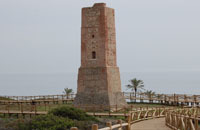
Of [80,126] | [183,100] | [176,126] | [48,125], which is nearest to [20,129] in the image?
[48,125]

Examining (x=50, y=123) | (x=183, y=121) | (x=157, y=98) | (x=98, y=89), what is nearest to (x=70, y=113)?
(x=50, y=123)

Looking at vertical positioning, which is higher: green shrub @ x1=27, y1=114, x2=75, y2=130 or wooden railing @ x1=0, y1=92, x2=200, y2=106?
wooden railing @ x1=0, y1=92, x2=200, y2=106

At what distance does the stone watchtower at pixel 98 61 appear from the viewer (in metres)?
34.8

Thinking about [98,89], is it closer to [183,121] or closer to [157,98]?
[157,98]

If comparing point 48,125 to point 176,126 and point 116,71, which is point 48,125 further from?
point 116,71

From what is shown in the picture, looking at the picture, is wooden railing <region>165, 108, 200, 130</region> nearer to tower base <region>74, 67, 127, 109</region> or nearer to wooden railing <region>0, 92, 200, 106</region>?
tower base <region>74, 67, 127, 109</region>

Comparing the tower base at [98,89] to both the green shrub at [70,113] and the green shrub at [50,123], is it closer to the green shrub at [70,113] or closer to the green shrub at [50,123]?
the green shrub at [70,113]

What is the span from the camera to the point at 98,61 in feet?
115

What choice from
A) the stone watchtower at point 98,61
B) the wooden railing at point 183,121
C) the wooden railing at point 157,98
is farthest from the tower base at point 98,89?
the wooden railing at point 183,121

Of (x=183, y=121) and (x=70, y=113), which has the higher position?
(x=70, y=113)

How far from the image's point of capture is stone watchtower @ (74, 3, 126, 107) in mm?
34844

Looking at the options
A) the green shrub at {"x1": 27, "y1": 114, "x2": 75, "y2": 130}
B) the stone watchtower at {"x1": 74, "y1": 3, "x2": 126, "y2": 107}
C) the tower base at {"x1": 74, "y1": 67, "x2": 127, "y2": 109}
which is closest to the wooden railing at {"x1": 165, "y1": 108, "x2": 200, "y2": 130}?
the green shrub at {"x1": 27, "y1": 114, "x2": 75, "y2": 130}

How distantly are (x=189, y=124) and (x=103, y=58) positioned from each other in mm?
19163

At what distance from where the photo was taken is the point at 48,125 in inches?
717
